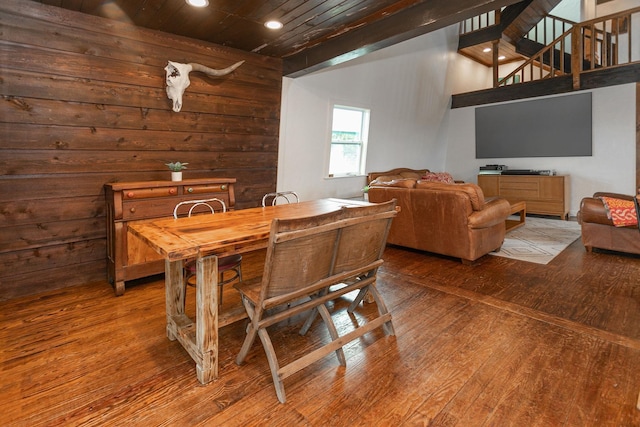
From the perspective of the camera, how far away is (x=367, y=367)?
188 cm

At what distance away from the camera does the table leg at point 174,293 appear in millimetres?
2053

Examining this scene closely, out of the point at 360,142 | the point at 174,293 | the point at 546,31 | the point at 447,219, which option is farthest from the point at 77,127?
the point at 546,31

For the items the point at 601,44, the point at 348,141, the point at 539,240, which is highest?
the point at 601,44

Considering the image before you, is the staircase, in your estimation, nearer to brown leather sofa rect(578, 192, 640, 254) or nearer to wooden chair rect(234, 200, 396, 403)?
brown leather sofa rect(578, 192, 640, 254)

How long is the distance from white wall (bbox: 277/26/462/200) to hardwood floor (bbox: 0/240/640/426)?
2520 millimetres

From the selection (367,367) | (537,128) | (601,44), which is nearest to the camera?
(367,367)

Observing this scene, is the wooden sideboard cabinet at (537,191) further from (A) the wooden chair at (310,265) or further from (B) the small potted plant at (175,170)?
(B) the small potted plant at (175,170)

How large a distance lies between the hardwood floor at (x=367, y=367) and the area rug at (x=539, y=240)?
1.09 metres

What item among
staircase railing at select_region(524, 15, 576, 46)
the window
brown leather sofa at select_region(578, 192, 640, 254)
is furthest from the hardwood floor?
staircase railing at select_region(524, 15, 576, 46)

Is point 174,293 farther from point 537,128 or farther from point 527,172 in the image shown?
point 537,128

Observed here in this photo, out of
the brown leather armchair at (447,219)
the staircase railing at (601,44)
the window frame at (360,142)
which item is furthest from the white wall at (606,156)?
the brown leather armchair at (447,219)

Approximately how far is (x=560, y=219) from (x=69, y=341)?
7290 mm

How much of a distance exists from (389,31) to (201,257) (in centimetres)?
257

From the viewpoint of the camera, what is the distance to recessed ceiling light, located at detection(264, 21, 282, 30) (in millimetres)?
3106
